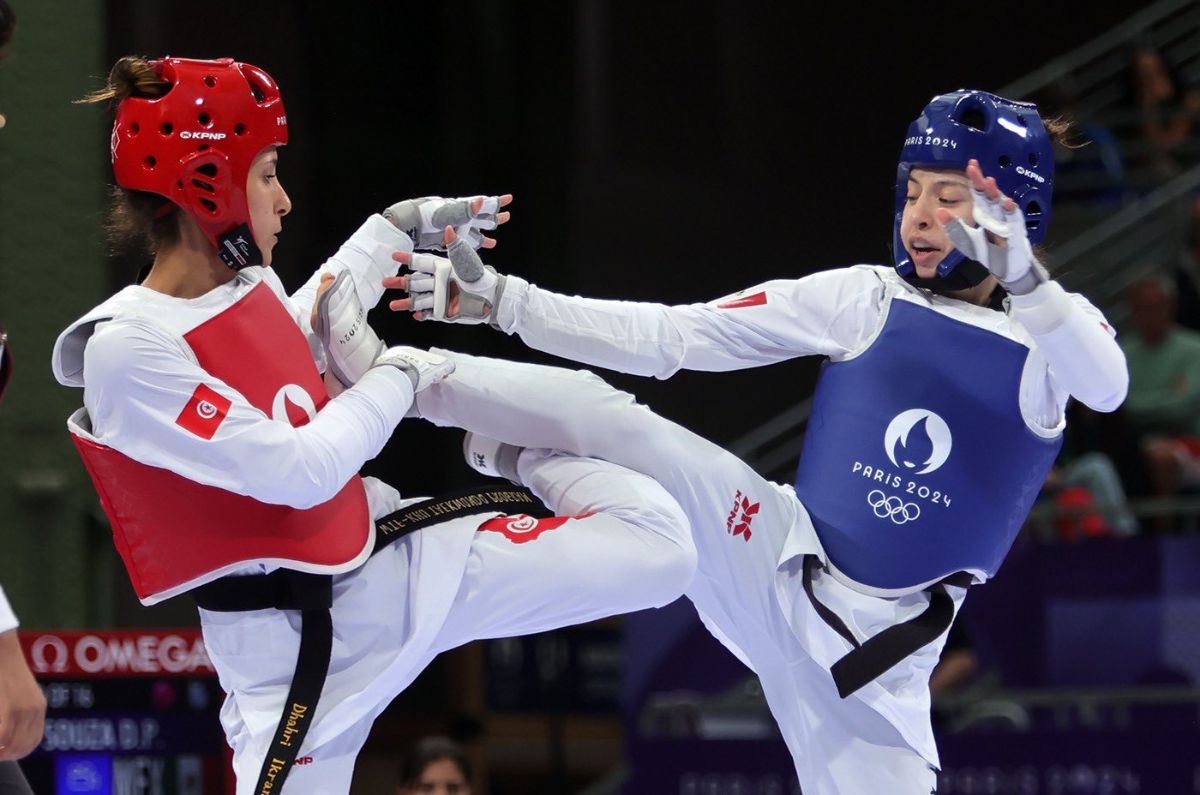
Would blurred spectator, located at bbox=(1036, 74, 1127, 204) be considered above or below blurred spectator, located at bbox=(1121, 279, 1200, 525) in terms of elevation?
above

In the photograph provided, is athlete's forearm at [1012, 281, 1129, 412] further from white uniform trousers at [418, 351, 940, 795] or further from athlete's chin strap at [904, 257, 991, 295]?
white uniform trousers at [418, 351, 940, 795]

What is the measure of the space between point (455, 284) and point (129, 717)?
202 centimetres

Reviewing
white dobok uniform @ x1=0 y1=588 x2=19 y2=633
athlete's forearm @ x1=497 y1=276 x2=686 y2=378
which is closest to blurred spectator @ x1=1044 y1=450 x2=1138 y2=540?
athlete's forearm @ x1=497 y1=276 x2=686 y2=378

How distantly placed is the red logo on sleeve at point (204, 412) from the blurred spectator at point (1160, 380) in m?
5.46

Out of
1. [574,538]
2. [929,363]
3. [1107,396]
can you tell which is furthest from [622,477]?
[1107,396]

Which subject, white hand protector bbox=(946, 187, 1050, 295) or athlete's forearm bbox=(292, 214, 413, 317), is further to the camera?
athlete's forearm bbox=(292, 214, 413, 317)

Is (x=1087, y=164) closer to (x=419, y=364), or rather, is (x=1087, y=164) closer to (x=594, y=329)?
(x=594, y=329)

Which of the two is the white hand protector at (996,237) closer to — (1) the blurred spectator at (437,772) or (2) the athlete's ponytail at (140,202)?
(2) the athlete's ponytail at (140,202)

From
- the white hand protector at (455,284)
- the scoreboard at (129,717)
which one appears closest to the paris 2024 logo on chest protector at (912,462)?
the white hand protector at (455,284)

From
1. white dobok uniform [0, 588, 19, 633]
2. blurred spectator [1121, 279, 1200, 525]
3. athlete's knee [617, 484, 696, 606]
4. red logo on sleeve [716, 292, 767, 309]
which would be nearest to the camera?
white dobok uniform [0, 588, 19, 633]

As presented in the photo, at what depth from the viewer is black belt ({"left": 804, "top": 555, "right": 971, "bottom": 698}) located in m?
4.08

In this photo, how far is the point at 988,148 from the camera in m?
4.16

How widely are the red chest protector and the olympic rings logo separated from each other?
132 cm

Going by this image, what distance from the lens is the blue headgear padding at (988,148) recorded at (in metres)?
4.16
